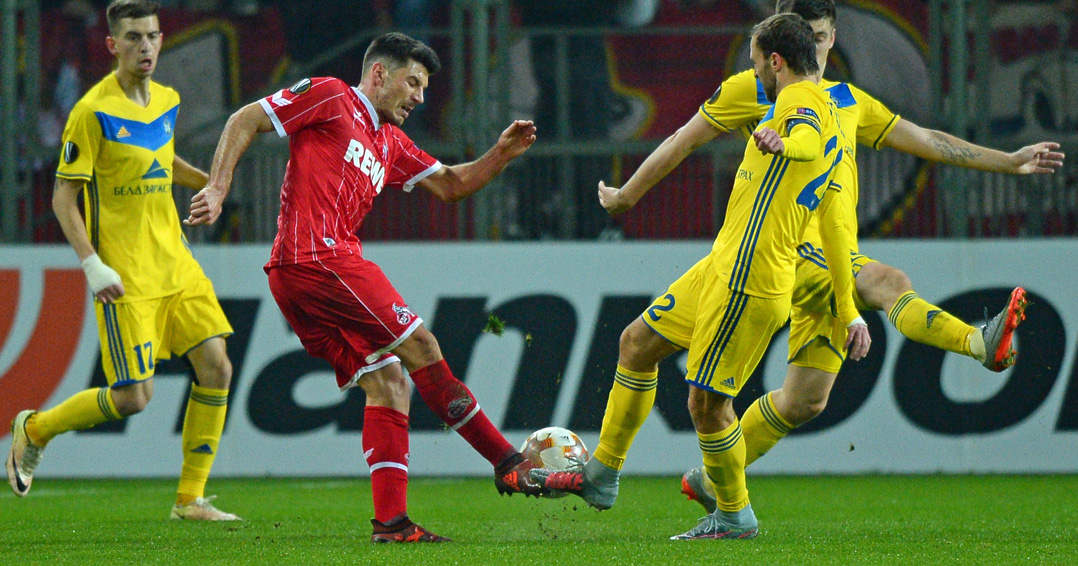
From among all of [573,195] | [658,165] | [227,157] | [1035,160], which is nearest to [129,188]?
[227,157]

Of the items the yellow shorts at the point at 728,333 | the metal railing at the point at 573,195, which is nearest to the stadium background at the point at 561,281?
the metal railing at the point at 573,195

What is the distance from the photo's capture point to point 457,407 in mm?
5277

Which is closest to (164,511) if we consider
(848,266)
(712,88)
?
(848,266)

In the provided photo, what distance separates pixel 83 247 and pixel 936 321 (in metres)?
3.68

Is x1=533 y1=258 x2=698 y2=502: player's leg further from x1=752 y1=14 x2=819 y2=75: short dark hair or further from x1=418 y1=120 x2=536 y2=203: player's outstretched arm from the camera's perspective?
x1=418 y1=120 x2=536 y2=203: player's outstretched arm

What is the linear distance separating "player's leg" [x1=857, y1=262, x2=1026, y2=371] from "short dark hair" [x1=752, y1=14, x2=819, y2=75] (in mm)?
1193

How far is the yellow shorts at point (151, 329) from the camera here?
6207mm

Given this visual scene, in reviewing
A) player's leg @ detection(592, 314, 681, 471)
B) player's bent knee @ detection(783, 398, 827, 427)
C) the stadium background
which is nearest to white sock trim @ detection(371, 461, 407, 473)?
player's leg @ detection(592, 314, 681, 471)

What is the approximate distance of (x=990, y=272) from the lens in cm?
879

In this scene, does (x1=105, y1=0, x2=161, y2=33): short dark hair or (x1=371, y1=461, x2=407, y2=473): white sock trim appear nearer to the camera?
(x1=371, y1=461, x2=407, y2=473): white sock trim

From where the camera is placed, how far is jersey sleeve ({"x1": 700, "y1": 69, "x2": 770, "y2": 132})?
5258 millimetres

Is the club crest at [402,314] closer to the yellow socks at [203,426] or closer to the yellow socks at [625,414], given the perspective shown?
the yellow socks at [625,414]

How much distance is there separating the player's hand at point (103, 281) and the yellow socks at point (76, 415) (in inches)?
26.1

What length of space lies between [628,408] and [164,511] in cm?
284
